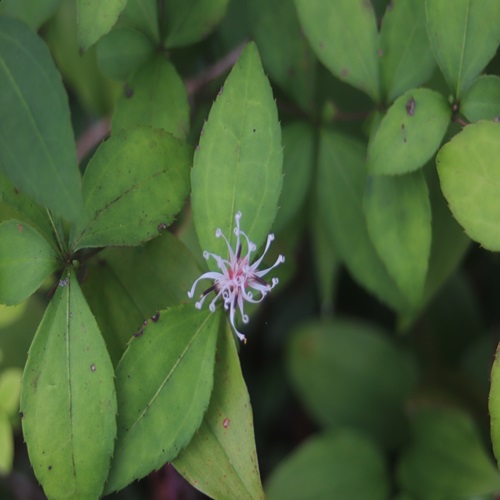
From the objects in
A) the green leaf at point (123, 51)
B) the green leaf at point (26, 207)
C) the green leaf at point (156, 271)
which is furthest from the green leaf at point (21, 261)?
the green leaf at point (123, 51)

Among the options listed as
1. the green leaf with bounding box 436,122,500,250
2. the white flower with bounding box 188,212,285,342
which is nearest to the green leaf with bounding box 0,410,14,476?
the white flower with bounding box 188,212,285,342

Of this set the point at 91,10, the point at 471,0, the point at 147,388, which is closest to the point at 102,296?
the point at 147,388

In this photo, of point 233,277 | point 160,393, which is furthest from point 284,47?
point 160,393

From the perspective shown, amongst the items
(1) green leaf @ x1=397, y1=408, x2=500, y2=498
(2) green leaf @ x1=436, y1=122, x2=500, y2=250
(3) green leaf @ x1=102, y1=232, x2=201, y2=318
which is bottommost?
(1) green leaf @ x1=397, y1=408, x2=500, y2=498

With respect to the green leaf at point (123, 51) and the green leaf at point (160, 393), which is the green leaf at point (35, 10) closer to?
the green leaf at point (123, 51)

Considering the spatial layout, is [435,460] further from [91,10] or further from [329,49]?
[91,10]

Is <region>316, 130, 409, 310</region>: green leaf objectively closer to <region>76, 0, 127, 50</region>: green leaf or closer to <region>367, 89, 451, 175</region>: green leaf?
<region>367, 89, 451, 175</region>: green leaf
